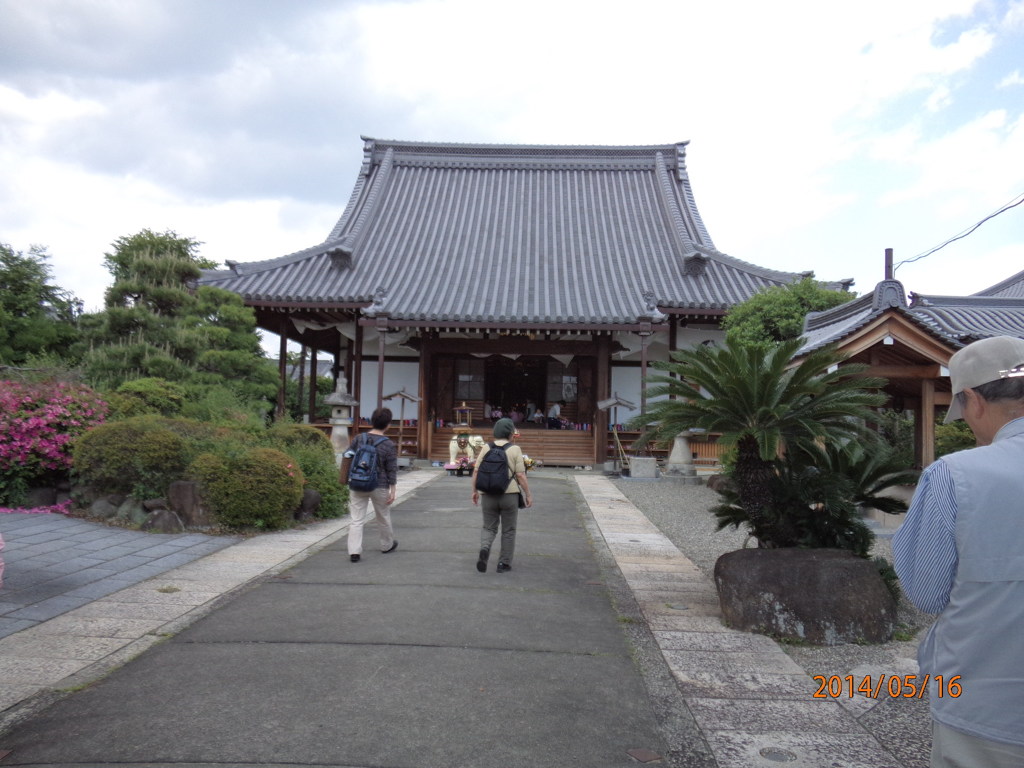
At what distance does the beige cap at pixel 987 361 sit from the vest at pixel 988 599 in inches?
7.4

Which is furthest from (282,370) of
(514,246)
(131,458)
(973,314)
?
(973,314)

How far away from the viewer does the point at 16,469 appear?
934cm

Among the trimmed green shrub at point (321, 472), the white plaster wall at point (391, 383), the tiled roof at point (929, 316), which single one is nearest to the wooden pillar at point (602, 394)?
the white plaster wall at point (391, 383)

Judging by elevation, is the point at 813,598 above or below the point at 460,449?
below

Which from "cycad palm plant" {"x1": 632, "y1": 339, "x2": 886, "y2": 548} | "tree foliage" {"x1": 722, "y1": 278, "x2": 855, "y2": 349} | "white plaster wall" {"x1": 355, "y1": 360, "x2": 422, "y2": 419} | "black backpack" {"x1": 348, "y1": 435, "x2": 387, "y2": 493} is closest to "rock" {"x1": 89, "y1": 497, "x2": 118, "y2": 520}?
"black backpack" {"x1": 348, "y1": 435, "x2": 387, "y2": 493}

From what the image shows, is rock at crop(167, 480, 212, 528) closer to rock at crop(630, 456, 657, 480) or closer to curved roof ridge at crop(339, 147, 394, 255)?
rock at crop(630, 456, 657, 480)

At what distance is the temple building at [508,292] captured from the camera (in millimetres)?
18875

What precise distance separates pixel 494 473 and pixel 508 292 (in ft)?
45.0

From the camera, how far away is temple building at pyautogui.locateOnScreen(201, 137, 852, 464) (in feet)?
61.9

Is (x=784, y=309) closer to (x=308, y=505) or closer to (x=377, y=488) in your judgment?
(x=308, y=505)

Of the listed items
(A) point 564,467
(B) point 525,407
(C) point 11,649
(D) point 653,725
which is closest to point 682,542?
(D) point 653,725

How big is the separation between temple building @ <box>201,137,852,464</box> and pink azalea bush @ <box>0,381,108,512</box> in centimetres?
886

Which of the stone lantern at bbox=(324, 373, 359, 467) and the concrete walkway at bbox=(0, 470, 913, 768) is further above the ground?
the stone lantern at bbox=(324, 373, 359, 467)

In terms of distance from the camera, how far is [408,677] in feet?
13.2
